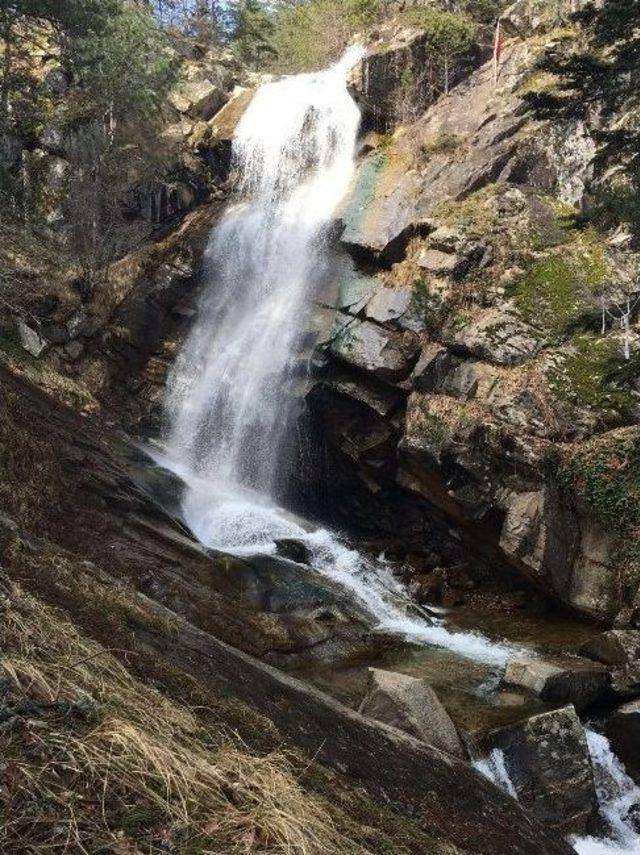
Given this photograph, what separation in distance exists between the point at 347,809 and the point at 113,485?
301 inches

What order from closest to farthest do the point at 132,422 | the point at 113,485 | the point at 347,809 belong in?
the point at 347,809 < the point at 113,485 < the point at 132,422

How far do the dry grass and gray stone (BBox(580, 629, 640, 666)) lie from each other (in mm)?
6967

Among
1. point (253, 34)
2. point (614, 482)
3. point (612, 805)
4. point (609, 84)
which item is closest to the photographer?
point (612, 805)

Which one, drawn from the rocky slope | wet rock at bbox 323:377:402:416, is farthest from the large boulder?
wet rock at bbox 323:377:402:416

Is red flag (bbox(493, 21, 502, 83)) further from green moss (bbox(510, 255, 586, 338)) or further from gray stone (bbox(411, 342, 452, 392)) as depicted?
gray stone (bbox(411, 342, 452, 392))

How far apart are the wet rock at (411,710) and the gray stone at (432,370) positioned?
7.16 m

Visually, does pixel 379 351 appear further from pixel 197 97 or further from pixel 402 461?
pixel 197 97

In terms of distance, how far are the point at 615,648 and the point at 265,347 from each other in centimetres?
1094

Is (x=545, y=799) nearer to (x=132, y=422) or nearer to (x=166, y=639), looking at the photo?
(x=166, y=639)

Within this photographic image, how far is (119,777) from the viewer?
2.13 metres

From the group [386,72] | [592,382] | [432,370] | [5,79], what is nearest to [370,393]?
[432,370]

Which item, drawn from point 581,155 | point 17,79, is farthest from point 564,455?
point 17,79

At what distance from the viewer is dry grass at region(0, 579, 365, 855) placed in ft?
6.27

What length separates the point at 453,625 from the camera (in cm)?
1067
